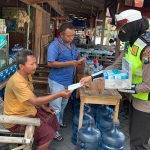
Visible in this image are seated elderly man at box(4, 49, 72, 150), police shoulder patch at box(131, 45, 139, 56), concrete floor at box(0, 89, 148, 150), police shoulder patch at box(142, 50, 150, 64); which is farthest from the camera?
concrete floor at box(0, 89, 148, 150)

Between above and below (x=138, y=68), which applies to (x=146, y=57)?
above

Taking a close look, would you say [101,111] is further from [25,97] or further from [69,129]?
[25,97]

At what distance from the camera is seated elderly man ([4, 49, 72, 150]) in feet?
6.91

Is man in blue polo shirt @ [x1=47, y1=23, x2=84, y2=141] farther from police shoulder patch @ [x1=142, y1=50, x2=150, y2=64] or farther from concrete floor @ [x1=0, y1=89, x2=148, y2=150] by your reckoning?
police shoulder patch @ [x1=142, y1=50, x2=150, y2=64]

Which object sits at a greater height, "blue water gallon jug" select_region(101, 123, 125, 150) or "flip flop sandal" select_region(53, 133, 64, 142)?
"blue water gallon jug" select_region(101, 123, 125, 150)

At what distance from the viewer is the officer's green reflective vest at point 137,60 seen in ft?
6.25

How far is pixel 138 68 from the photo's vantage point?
77.9 inches

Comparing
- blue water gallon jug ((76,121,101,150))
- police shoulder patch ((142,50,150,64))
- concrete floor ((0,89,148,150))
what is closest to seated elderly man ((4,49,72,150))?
concrete floor ((0,89,148,150))

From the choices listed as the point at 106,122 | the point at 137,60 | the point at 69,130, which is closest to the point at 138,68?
the point at 137,60

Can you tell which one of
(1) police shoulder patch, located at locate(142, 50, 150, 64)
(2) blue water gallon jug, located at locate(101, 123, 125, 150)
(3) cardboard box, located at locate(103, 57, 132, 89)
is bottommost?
(2) blue water gallon jug, located at locate(101, 123, 125, 150)

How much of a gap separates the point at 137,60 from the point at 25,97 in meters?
1.25

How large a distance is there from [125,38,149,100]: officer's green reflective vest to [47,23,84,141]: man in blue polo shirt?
3.45 feet

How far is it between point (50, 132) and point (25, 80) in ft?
2.31

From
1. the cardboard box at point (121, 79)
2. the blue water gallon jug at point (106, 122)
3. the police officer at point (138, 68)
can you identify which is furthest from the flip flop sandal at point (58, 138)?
the cardboard box at point (121, 79)
